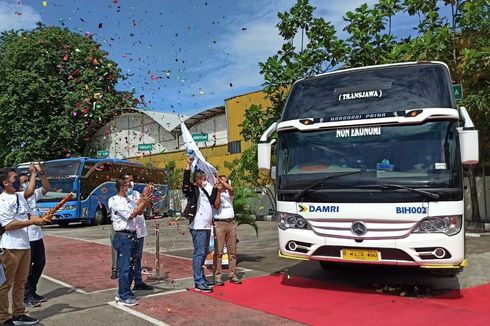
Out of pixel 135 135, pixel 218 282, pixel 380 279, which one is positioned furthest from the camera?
pixel 135 135

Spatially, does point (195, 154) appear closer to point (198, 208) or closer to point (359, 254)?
point (198, 208)

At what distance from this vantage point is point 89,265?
1073 cm

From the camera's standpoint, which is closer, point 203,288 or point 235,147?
point 203,288

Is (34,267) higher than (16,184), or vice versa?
(16,184)

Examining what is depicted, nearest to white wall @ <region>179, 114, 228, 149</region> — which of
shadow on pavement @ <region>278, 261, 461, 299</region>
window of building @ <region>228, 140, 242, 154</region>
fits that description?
window of building @ <region>228, 140, 242, 154</region>

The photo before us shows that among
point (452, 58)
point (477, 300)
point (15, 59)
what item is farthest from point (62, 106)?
point (477, 300)

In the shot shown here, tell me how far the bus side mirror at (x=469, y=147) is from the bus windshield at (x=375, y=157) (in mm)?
105

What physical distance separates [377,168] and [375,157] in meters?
0.18

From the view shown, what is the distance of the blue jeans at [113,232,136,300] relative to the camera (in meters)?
6.73

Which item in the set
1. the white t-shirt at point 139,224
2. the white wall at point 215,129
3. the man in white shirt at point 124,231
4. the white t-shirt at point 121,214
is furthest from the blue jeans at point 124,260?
the white wall at point 215,129

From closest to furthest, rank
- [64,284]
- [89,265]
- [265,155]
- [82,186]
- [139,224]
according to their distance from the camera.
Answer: [139,224] → [265,155] → [64,284] → [89,265] → [82,186]

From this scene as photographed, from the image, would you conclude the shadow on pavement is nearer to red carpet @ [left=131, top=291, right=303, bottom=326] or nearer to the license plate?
the license plate

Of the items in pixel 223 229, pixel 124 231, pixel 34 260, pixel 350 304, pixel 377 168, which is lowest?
pixel 350 304

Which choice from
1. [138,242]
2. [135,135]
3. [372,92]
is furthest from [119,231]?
[135,135]
